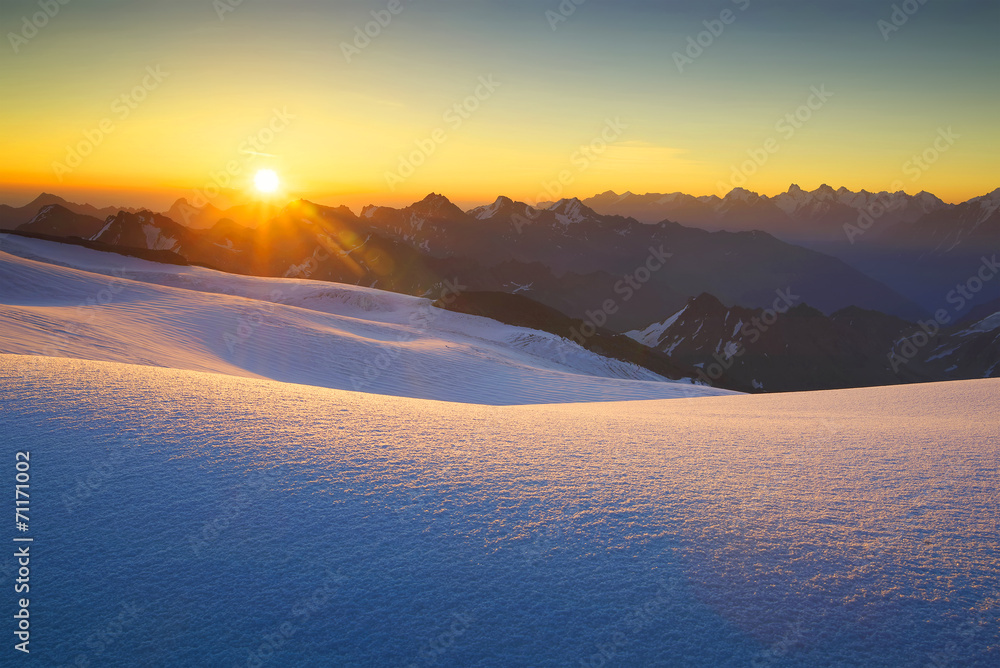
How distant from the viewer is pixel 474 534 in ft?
12.7

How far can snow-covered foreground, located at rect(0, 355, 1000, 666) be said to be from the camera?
9.68 feet

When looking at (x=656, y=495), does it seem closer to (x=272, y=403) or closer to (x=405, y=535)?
(x=405, y=535)

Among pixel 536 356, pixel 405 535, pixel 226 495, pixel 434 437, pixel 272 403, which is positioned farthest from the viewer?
pixel 536 356

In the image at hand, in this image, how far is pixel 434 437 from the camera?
234 inches

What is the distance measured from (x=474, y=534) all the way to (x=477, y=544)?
123 millimetres

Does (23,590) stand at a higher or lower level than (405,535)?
lower

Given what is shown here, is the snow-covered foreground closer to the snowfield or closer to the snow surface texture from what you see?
the snowfield

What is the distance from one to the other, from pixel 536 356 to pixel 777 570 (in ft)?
127

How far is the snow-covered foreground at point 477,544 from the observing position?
9.68ft

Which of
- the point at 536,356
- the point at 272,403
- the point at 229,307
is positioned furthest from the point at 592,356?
the point at 272,403

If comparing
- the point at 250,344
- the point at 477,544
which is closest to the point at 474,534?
the point at 477,544
